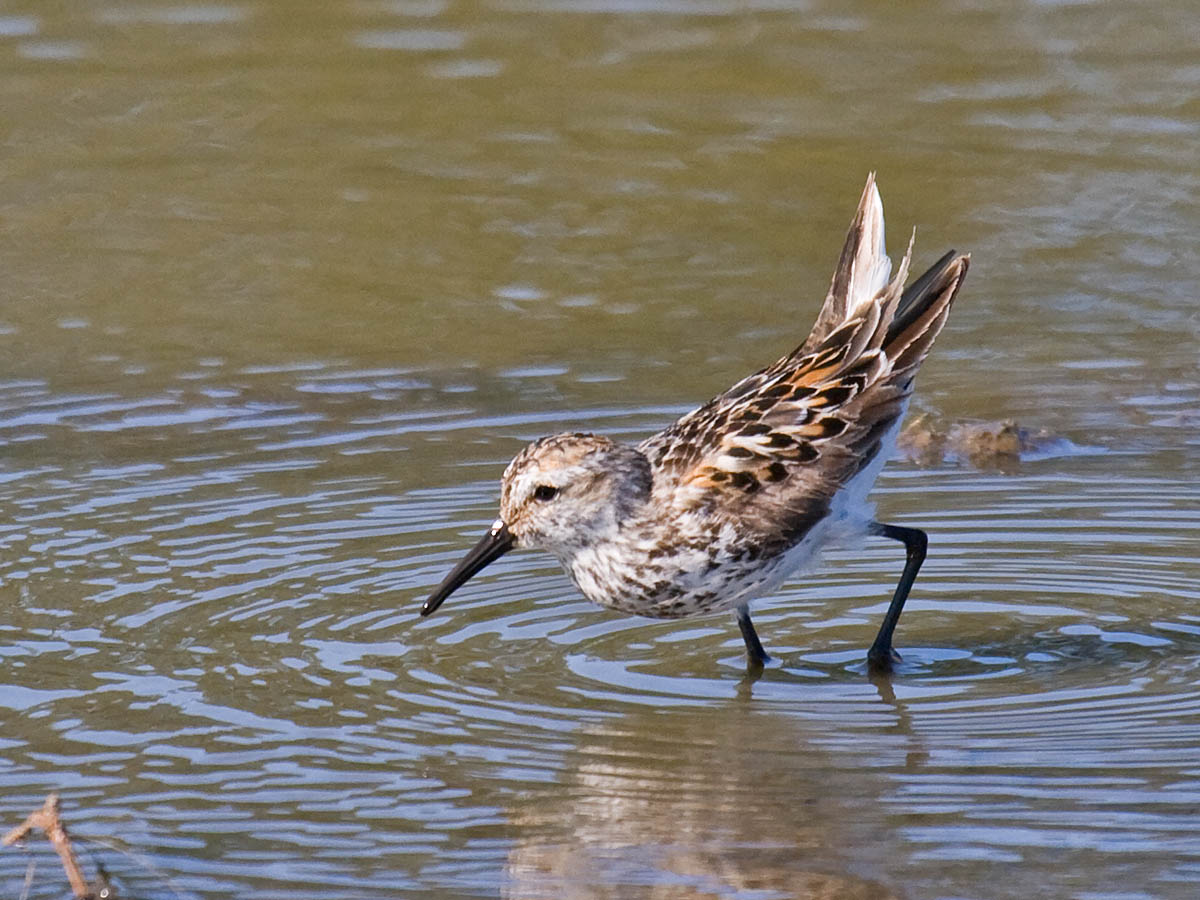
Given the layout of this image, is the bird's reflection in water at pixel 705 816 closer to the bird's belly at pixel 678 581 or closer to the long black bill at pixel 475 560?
the bird's belly at pixel 678 581

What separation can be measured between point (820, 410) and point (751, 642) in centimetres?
90

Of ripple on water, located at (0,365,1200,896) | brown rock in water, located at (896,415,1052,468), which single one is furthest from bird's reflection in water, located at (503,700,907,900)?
brown rock in water, located at (896,415,1052,468)

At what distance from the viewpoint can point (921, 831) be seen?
6223mm

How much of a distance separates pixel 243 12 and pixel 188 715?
10.7 m

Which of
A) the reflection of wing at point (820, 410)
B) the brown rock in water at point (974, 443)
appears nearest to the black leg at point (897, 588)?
the reflection of wing at point (820, 410)

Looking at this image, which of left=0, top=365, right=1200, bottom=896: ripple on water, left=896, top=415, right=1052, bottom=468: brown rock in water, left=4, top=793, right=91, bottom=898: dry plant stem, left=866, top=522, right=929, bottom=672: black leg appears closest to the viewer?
left=4, top=793, right=91, bottom=898: dry plant stem

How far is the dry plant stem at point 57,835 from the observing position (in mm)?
5516

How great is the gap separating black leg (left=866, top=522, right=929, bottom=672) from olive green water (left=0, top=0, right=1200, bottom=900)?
0.28 feet

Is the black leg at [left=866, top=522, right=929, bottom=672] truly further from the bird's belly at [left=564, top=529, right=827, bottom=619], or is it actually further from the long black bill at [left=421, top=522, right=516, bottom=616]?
the long black bill at [left=421, top=522, right=516, bottom=616]

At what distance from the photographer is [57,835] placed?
556cm

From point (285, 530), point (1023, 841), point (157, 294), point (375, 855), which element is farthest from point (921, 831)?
point (157, 294)

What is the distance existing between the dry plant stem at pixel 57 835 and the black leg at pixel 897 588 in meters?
3.05

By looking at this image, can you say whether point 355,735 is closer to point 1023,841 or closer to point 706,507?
point 706,507

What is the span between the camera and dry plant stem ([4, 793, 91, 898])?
217 inches
